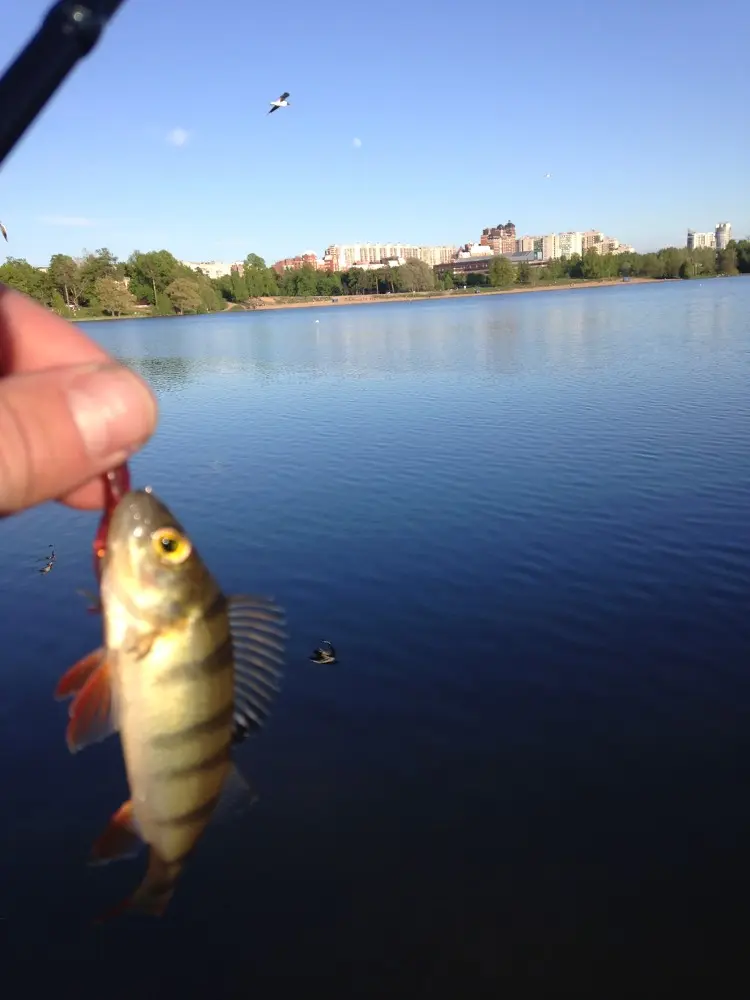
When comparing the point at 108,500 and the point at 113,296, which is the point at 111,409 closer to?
the point at 108,500

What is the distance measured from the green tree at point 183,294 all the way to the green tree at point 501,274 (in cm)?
6745

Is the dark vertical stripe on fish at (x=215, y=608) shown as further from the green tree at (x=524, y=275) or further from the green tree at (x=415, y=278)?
the green tree at (x=524, y=275)

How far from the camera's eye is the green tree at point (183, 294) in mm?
129625

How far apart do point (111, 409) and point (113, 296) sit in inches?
5138

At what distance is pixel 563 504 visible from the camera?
16391 mm

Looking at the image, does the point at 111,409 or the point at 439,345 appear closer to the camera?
the point at 111,409

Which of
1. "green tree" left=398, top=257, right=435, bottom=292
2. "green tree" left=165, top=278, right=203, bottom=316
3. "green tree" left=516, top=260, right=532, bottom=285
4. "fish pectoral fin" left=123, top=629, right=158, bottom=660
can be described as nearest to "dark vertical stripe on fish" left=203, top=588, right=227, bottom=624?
"fish pectoral fin" left=123, top=629, right=158, bottom=660

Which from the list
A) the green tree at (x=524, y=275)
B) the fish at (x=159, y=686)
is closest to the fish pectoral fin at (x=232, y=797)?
the fish at (x=159, y=686)

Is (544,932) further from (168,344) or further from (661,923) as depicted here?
(168,344)

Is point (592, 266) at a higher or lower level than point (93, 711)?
higher

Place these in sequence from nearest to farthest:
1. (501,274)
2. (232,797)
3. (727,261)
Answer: (232,797)
(727,261)
(501,274)

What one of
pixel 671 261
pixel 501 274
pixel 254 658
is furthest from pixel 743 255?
pixel 254 658

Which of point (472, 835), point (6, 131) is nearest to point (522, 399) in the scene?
point (472, 835)

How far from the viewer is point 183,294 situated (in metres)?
130
